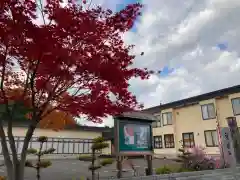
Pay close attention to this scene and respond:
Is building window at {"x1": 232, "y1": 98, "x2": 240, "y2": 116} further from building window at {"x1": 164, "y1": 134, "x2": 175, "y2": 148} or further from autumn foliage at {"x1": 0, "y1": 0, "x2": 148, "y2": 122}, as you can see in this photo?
autumn foliage at {"x1": 0, "y1": 0, "x2": 148, "y2": 122}

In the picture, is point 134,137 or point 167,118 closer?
point 134,137

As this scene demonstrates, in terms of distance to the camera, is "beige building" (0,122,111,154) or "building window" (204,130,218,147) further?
"beige building" (0,122,111,154)

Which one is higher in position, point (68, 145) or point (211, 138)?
point (211, 138)

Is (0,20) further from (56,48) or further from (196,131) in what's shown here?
(196,131)

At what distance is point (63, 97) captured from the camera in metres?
5.79

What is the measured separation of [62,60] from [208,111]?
20.3 meters

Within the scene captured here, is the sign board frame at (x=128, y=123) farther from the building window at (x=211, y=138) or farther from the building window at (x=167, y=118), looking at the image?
the building window at (x=167, y=118)

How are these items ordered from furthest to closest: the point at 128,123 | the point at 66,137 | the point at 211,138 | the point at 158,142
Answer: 1. the point at 158,142
2. the point at 66,137
3. the point at 211,138
4. the point at 128,123

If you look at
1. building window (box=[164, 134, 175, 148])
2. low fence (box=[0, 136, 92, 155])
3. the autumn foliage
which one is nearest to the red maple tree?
the autumn foliage

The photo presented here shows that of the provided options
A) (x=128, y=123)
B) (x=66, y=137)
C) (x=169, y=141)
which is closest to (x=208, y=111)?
(x=169, y=141)

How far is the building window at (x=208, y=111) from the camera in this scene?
22.0 meters

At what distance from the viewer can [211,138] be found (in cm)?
2184

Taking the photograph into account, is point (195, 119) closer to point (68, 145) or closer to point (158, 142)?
point (158, 142)

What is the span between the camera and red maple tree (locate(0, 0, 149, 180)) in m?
4.85
